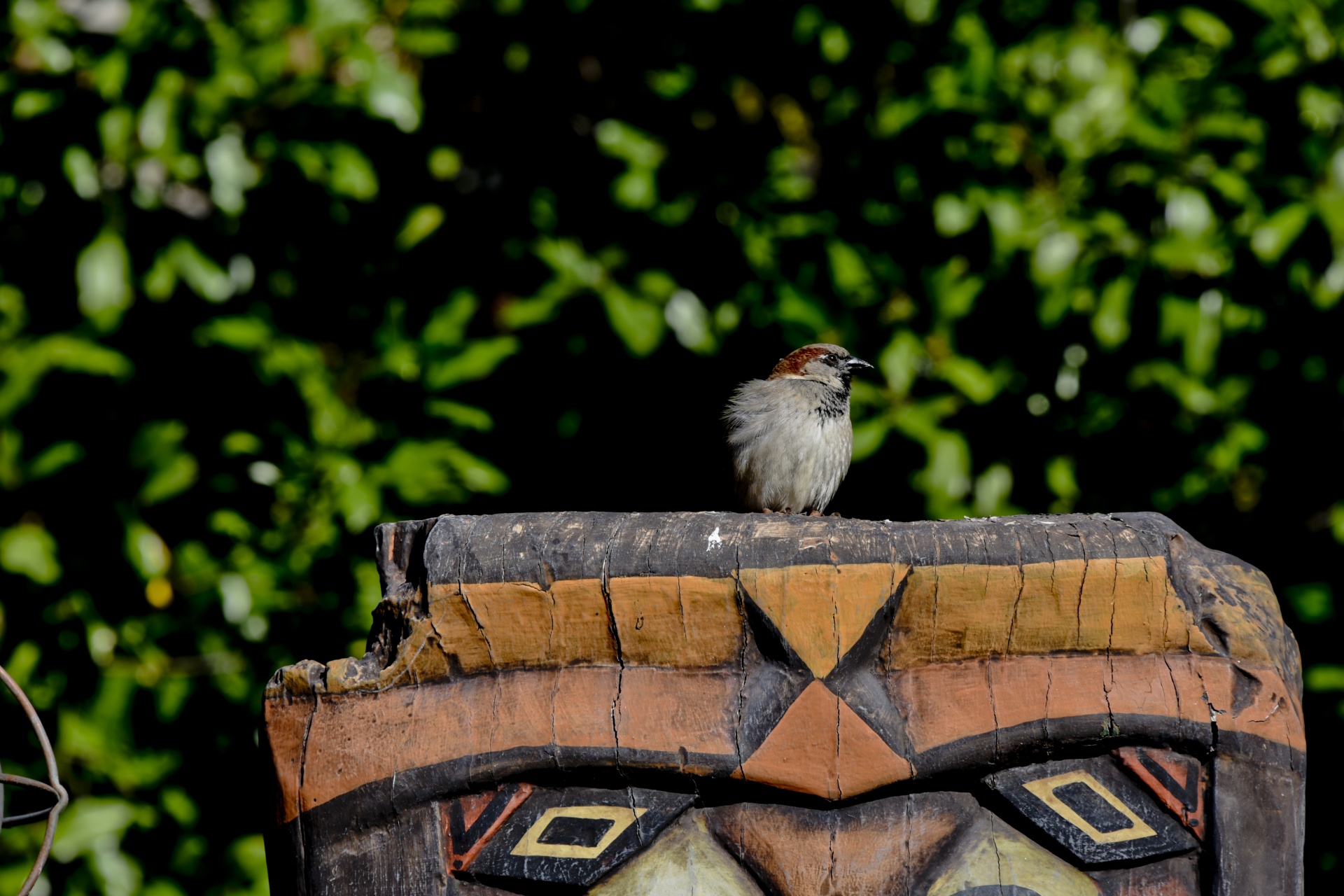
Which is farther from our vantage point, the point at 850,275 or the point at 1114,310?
the point at 850,275

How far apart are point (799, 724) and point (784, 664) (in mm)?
93

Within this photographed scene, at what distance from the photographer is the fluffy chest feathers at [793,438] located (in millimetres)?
3600

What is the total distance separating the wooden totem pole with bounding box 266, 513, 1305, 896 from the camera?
1.61m

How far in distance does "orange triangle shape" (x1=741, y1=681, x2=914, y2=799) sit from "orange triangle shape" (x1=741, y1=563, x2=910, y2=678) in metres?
0.07

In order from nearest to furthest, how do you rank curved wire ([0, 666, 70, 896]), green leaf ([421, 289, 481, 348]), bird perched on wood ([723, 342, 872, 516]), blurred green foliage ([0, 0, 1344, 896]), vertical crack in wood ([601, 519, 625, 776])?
curved wire ([0, 666, 70, 896]) < vertical crack in wood ([601, 519, 625, 776]) < blurred green foliage ([0, 0, 1344, 896]) < green leaf ([421, 289, 481, 348]) < bird perched on wood ([723, 342, 872, 516])

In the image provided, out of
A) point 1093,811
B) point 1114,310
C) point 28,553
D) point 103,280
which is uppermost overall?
point 1114,310

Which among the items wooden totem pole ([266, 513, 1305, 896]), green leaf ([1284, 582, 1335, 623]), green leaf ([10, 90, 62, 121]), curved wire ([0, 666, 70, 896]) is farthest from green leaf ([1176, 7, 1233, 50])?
curved wire ([0, 666, 70, 896])

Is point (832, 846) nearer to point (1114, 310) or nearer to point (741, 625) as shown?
point (741, 625)

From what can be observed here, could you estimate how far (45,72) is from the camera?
116 inches

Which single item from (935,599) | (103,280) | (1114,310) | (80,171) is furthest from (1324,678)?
(80,171)

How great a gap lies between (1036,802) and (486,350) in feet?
6.47

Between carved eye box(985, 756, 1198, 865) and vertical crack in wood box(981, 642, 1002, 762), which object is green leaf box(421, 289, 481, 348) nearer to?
vertical crack in wood box(981, 642, 1002, 762)

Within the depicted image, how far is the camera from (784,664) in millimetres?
1679

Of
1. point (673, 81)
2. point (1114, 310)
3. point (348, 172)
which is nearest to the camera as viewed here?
point (1114, 310)
